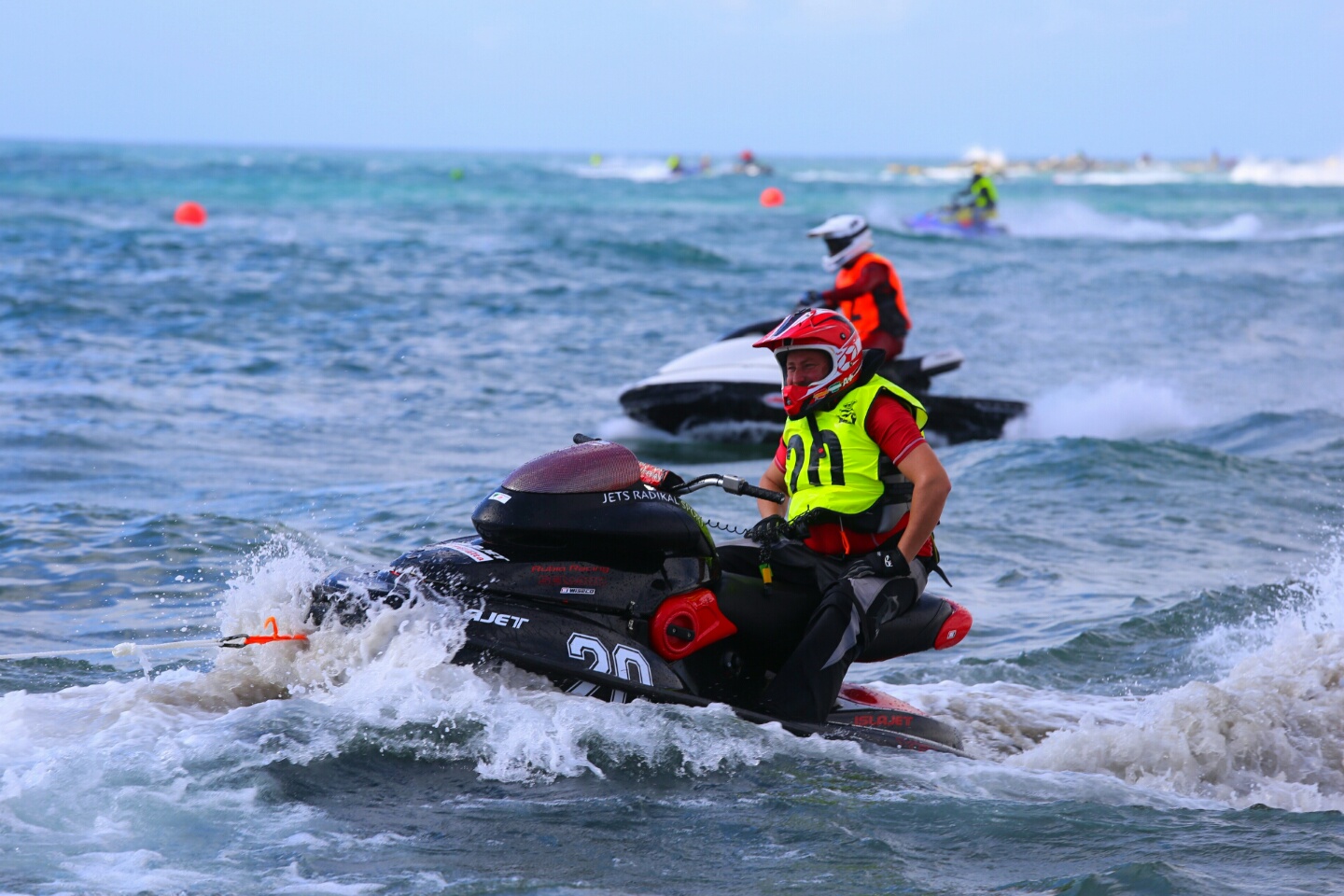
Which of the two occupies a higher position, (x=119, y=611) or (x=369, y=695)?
(x=369, y=695)

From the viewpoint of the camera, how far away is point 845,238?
1050cm

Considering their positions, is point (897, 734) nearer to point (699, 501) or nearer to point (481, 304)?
point (699, 501)

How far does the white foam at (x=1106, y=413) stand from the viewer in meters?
12.5

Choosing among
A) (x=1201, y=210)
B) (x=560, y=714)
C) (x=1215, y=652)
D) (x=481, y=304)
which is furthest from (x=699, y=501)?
(x=1201, y=210)

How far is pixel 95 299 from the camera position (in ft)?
58.5

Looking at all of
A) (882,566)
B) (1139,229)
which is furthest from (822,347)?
(1139,229)

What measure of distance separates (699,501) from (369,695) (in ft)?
17.1

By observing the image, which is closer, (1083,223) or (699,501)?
(699,501)

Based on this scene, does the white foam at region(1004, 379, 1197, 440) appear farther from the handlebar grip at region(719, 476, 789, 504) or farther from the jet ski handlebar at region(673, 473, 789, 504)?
the jet ski handlebar at region(673, 473, 789, 504)

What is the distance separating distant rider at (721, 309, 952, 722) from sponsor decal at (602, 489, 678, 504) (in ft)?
1.27

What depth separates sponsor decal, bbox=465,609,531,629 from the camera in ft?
13.4

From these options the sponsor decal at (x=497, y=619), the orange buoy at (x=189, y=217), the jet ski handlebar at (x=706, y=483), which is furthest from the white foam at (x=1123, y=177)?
the sponsor decal at (x=497, y=619)

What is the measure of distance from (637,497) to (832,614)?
739mm

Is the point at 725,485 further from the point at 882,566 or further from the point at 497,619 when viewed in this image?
the point at 497,619
